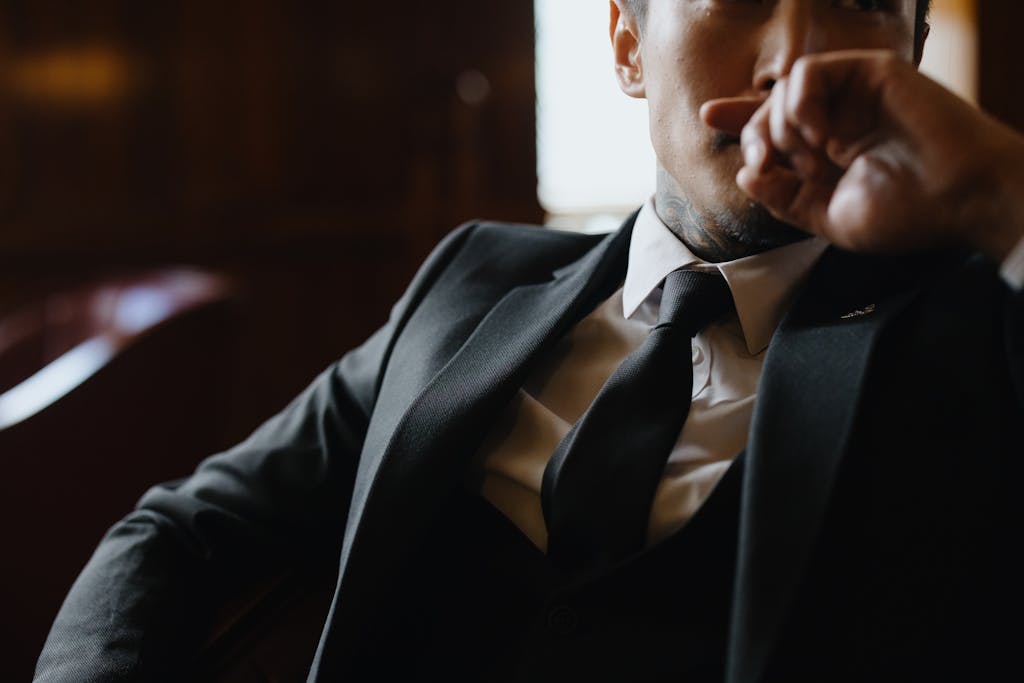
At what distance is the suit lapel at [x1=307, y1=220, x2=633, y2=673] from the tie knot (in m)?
0.15

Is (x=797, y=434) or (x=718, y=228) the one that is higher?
(x=718, y=228)

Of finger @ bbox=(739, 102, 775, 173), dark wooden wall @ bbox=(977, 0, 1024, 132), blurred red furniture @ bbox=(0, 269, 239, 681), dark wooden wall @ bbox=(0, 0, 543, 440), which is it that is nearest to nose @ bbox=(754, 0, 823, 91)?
finger @ bbox=(739, 102, 775, 173)

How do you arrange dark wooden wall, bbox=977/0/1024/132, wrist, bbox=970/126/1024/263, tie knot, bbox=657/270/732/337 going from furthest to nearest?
dark wooden wall, bbox=977/0/1024/132 → tie knot, bbox=657/270/732/337 → wrist, bbox=970/126/1024/263

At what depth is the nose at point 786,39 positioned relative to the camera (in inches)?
41.3

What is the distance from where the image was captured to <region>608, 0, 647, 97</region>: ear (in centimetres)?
139

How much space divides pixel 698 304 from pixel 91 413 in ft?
4.90

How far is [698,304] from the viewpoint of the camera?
116 centimetres

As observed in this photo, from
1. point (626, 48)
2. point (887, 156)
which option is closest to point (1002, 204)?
point (887, 156)

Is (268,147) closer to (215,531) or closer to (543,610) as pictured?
(215,531)

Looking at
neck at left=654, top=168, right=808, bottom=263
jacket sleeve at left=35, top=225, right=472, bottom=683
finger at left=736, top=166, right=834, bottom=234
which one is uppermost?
finger at left=736, top=166, right=834, bottom=234

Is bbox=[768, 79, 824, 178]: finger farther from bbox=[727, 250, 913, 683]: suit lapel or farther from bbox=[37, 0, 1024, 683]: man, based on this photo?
bbox=[727, 250, 913, 683]: suit lapel

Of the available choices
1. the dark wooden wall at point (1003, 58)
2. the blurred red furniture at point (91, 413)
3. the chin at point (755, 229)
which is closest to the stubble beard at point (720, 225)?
the chin at point (755, 229)

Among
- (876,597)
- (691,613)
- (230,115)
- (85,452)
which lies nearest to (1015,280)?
(876,597)

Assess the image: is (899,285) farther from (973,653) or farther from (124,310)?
(124,310)
